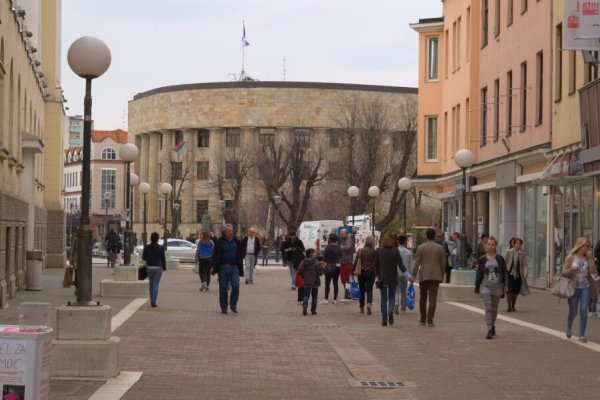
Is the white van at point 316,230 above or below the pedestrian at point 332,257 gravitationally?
above

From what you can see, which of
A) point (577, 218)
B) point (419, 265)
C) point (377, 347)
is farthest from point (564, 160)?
point (377, 347)

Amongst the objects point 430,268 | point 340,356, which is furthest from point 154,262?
point 340,356

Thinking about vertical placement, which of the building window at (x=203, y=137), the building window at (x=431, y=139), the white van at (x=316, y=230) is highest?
the building window at (x=203, y=137)

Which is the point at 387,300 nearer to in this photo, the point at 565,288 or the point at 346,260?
the point at 565,288

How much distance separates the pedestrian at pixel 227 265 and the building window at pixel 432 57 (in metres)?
30.3

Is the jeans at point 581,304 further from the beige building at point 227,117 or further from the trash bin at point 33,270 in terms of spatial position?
the beige building at point 227,117

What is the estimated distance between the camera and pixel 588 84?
98.3ft

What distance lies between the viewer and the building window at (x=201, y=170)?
128175 millimetres

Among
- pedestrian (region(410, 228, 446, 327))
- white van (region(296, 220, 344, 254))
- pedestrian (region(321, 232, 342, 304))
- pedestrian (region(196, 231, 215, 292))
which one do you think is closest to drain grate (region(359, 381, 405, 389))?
pedestrian (region(410, 228, 446, 327))

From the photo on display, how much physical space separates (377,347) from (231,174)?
87.7 meters

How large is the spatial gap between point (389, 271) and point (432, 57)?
32.8 m

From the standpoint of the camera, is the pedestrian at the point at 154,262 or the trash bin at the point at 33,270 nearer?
the pedestrian at the point at 154,262

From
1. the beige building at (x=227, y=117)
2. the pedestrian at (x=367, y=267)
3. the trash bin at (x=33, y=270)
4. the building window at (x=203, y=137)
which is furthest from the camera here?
the building window at (x=203, y=137)

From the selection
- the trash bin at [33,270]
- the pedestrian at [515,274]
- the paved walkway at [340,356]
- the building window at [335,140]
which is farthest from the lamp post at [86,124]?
the building window at [335,140]
